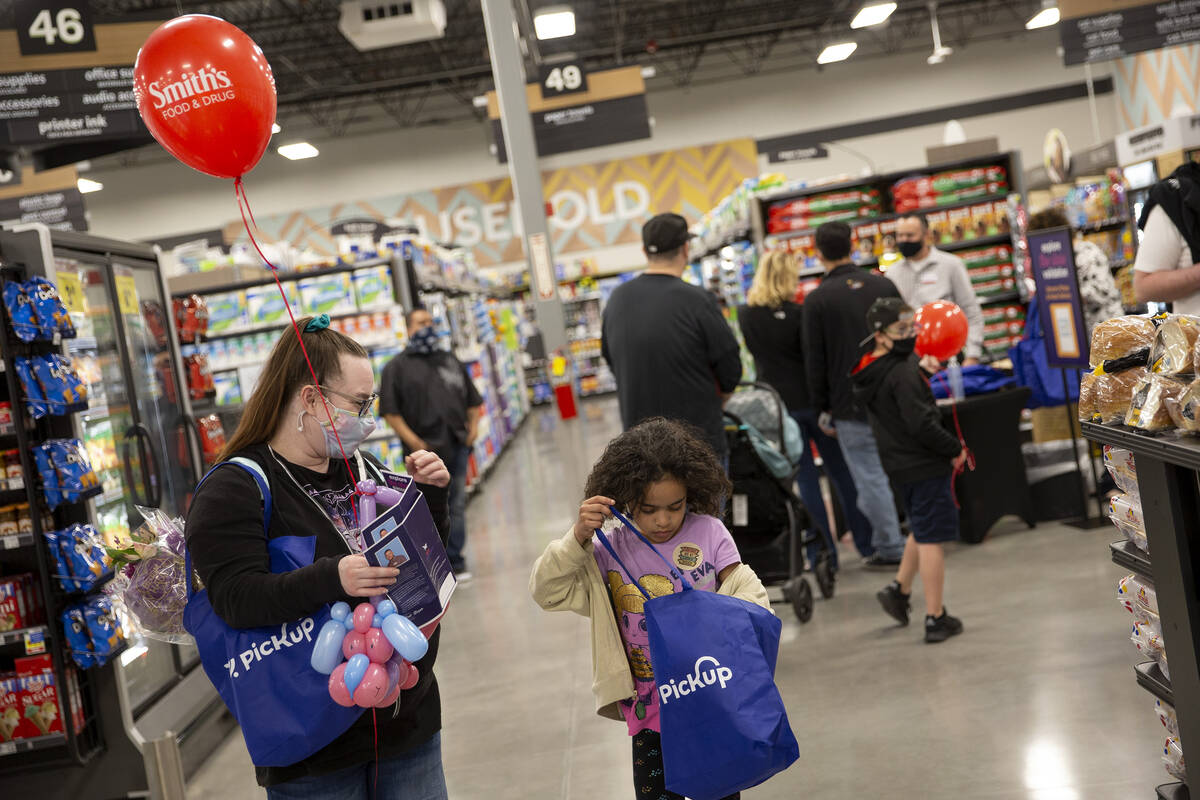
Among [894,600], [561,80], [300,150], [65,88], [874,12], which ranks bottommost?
[894,600]

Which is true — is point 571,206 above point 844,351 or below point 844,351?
above

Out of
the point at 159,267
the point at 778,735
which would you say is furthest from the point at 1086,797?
the point at 159,267

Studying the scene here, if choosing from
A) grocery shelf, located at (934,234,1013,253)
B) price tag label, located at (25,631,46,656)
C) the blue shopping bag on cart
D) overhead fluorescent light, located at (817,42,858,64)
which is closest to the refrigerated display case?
price tag label, located at (25,631,46,656)

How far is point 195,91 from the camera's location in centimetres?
233

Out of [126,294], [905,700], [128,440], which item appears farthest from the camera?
[126,294]

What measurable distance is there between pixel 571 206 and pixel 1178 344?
2116 cm

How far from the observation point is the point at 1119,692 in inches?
142

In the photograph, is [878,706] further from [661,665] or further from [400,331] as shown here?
[400,331]

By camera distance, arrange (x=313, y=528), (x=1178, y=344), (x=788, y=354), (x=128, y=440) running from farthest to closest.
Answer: (x=788, y=354), (x=128, y=440), (x=1178, y=344), (x=313, y=528)

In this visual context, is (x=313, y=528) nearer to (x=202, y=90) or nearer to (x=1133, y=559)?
(x=202, y=90)

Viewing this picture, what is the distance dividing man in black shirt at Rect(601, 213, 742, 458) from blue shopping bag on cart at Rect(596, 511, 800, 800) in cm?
223

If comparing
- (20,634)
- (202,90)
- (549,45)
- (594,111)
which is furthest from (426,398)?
(549,45)

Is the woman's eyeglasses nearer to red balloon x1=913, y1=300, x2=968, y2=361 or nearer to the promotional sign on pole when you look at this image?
red balloon x1=913, y1=300, x2=968, y2=361

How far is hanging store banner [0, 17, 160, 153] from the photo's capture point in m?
6.41
